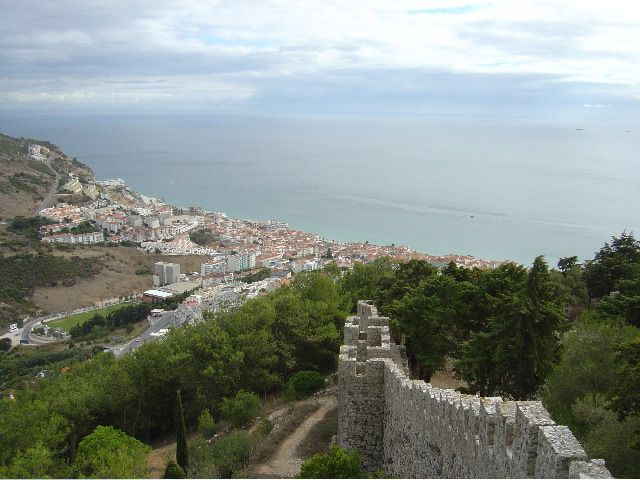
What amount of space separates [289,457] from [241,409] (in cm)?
183

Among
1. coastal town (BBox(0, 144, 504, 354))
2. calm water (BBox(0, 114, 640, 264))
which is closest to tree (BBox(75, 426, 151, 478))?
coastal town (BBox(0, 144, 504, 354))

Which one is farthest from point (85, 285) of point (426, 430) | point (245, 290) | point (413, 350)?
point (426, 430)

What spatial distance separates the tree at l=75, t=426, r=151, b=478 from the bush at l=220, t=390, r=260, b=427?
189cm

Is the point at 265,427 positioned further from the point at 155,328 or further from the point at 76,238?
the point at 76,238

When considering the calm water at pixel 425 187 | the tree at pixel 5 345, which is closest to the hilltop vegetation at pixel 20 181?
the calm water at pixel 425 187

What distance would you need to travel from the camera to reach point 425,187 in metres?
74.0

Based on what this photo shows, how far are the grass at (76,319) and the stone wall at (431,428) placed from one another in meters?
37.5

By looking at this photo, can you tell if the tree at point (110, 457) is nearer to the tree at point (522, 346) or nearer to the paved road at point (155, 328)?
the tree at point (522, 346)

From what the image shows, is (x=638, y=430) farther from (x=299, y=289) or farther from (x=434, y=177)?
(x=434, y=177)

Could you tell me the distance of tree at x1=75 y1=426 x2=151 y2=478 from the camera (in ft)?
24.3

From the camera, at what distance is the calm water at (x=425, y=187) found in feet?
156

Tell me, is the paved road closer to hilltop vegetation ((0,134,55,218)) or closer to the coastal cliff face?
the coastal cliff face

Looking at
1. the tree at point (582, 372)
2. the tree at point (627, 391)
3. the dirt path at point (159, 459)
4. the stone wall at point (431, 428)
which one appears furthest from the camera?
the dirt path at point (159, 459)

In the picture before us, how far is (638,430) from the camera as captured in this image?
4.82m
